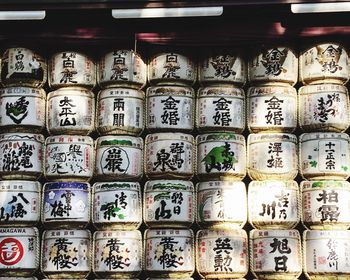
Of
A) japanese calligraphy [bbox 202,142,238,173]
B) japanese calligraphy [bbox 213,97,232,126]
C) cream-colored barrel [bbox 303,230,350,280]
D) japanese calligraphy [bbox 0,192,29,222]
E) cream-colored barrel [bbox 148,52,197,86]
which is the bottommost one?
cream-colored barrel [bbox 303,230,350,280]

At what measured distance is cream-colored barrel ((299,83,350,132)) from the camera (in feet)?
16.6

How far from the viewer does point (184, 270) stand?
490 cm

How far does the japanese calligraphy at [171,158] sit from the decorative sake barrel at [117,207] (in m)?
0.24

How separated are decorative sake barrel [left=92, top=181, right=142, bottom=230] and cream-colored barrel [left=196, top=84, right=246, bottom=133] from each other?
0.66 m

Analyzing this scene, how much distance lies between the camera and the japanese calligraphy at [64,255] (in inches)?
195

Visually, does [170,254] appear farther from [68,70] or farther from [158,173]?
[68,70]

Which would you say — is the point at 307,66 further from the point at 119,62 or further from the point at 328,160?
the point at 119,62

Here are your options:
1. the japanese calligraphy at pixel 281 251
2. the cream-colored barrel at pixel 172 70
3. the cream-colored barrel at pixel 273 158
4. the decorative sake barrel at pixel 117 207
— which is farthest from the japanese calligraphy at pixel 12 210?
the japanese calligraphy at pixel 281 251

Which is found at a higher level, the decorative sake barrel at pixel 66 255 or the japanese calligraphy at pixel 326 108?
the japanese calligraphy at pixel 326 108

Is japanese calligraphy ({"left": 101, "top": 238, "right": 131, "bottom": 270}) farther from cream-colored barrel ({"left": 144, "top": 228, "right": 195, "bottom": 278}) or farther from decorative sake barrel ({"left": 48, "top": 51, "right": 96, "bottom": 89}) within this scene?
decorative sake barrel ({"left": 48, "top": 51, "right": 96, "bottom": 89})

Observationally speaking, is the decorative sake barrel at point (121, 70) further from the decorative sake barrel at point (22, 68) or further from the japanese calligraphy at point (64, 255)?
the japanese calligraphy at point (64, 255)

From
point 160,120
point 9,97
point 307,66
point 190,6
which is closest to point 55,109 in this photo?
point 9,97

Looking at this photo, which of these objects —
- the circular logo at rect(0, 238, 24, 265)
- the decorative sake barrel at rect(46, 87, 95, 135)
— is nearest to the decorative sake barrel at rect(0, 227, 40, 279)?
the circular logo at rect(0, 238, 24, 265)

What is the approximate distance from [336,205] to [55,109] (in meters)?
2.02
